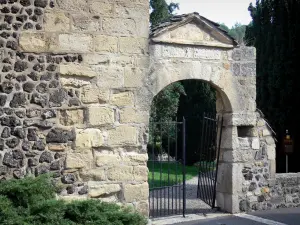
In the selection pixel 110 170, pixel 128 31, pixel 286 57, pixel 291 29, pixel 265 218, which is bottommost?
pixel 265 218

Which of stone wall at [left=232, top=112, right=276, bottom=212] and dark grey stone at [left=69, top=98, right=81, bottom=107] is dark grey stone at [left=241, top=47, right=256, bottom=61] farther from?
dark grey stone at [left=69, top=98, right=81, bottom=107]

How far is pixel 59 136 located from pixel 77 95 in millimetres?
510

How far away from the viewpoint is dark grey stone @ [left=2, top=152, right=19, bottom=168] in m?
4.93

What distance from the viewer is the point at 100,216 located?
4.66m

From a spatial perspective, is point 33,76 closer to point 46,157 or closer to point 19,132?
point 19,132

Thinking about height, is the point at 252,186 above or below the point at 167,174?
above

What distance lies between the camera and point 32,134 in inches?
198

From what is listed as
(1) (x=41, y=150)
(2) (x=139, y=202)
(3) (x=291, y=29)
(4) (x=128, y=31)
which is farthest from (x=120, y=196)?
(3) (x=291, y=29)

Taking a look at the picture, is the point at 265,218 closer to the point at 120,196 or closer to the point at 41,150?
the point at 120,196

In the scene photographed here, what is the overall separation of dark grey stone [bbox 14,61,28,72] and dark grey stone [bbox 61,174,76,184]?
1.28 meters

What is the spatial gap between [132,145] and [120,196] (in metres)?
0.62

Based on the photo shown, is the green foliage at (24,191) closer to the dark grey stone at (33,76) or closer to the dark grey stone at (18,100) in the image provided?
the dark grey stone at (18,100)

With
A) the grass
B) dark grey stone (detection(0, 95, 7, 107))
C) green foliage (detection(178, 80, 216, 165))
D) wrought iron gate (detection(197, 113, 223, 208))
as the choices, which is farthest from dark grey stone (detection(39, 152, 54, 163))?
green foliage (detection(178, 80, 216, 165))

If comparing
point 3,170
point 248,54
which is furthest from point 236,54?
point 3,170
